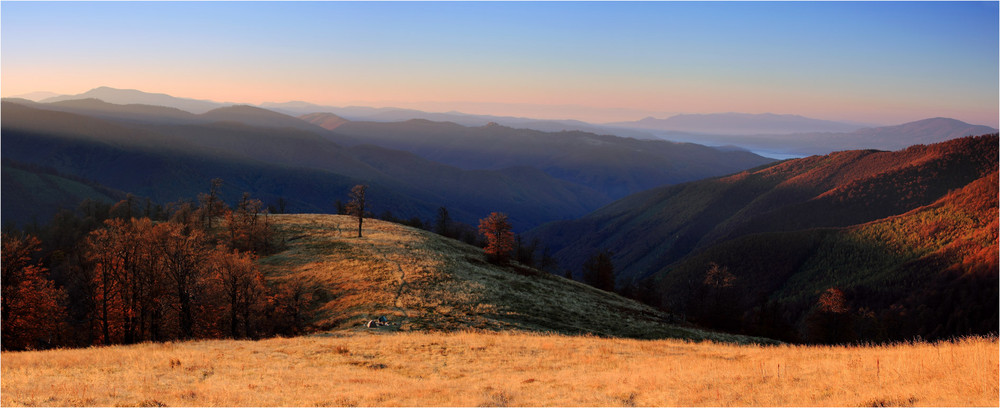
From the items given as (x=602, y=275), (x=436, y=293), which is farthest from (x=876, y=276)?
Answer: (x=436, y=293)

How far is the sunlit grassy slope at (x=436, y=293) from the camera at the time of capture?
43.4m

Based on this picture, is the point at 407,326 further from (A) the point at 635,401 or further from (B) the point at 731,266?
(B) the point at 731,266

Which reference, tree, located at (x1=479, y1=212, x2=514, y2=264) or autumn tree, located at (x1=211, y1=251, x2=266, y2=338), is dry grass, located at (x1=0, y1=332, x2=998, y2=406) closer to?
autumn tree, located at (x1=211, y1=251, x2=266, y2=338)

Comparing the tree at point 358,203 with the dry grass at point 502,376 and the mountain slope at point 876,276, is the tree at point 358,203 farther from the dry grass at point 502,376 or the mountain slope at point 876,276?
the mountain slope at point 876,276

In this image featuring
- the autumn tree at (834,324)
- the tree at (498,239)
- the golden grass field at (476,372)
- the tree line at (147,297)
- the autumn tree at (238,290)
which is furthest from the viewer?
the tree at (498,239)

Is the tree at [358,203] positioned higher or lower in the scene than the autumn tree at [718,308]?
higher

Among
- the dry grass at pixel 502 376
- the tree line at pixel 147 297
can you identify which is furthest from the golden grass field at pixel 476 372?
the tree line at pixel 147 297

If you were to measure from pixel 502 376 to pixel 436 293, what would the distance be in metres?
30.5

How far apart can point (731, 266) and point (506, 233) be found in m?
135

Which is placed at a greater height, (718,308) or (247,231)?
(247,231)

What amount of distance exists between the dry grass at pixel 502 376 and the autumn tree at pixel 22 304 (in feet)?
55.4

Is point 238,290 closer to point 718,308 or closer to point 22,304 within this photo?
point 22,304

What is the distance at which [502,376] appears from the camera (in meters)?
21.1

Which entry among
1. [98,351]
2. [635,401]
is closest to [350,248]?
[98,351]
